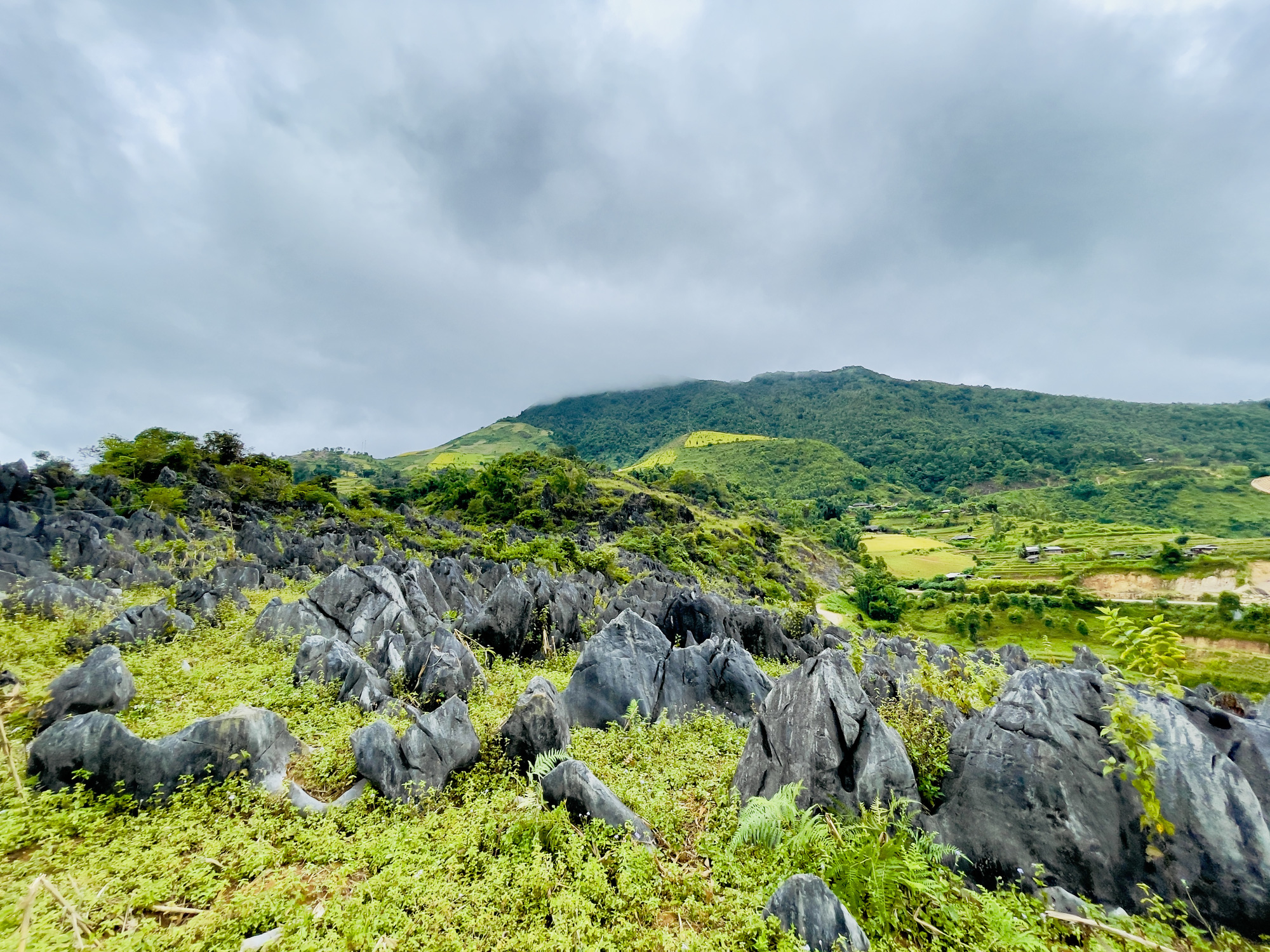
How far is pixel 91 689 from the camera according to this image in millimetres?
8164

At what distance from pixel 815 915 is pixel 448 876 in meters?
3.97

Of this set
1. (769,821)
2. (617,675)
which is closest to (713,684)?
(617,675)

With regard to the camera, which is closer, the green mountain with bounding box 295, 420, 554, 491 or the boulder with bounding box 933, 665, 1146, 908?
the boulder with bounding box 933, 665, 1146, 908

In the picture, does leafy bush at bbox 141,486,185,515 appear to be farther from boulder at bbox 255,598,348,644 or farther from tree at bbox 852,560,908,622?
tree at bbox 852,560,908,622

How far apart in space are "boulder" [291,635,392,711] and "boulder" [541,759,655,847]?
16.3ft

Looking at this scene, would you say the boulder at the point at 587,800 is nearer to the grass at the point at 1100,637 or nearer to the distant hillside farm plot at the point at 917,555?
the grass at the point at 1100,637

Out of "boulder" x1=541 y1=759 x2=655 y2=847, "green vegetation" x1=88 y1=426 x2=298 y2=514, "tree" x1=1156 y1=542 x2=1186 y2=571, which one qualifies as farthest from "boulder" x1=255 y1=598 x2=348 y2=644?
"tree" x1=1156 y1=542 x2=1186 y2=571

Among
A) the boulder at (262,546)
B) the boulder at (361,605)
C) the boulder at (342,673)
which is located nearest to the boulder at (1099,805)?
the boulder at (342,673)

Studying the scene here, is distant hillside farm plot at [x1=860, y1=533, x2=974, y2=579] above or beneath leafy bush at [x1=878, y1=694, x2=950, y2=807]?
beneath

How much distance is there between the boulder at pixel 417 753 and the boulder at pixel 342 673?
2506 millimetres

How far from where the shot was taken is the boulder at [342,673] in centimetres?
995

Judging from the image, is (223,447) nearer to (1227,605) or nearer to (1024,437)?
(1227,605)

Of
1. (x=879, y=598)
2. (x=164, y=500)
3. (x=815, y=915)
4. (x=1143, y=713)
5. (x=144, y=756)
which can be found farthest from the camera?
(x=879, y=598)

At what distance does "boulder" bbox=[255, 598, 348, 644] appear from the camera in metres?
12.8
